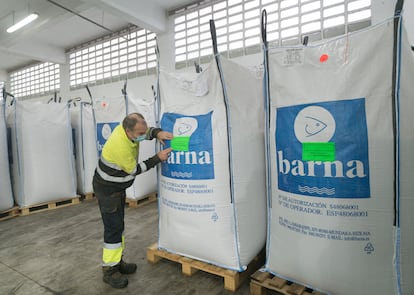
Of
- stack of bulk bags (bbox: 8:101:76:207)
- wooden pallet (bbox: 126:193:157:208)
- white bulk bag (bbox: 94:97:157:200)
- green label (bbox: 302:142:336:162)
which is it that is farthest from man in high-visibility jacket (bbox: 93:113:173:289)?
stack of bulk bags (bbox: 8:101:76:207)

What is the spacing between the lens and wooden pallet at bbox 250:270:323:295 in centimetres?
195

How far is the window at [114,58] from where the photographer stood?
339 inches

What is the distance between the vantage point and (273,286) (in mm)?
2018

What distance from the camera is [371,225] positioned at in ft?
5.53

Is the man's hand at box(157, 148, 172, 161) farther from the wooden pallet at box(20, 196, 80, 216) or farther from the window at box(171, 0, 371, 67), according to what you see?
the window at box(171, 0, 371, 67)

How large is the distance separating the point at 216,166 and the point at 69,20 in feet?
28.8

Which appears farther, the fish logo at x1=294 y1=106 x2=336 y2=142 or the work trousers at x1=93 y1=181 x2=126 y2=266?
the work trousers at x1=93 y1=181 x2=126 y2=266

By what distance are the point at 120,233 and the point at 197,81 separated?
1575 mm

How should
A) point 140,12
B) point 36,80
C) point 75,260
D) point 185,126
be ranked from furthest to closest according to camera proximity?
point 36,80 → point 140,12 → point 75,260 → point 185,126

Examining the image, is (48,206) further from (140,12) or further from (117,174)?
(140,12)

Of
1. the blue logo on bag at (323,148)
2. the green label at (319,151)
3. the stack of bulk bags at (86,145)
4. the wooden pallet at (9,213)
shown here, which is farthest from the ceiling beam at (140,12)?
the green label at (319,151)

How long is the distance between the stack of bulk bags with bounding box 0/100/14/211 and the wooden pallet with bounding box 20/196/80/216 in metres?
0.26

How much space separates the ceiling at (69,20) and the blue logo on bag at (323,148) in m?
5.81

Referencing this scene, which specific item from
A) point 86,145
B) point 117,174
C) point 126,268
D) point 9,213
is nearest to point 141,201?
point 86,145
